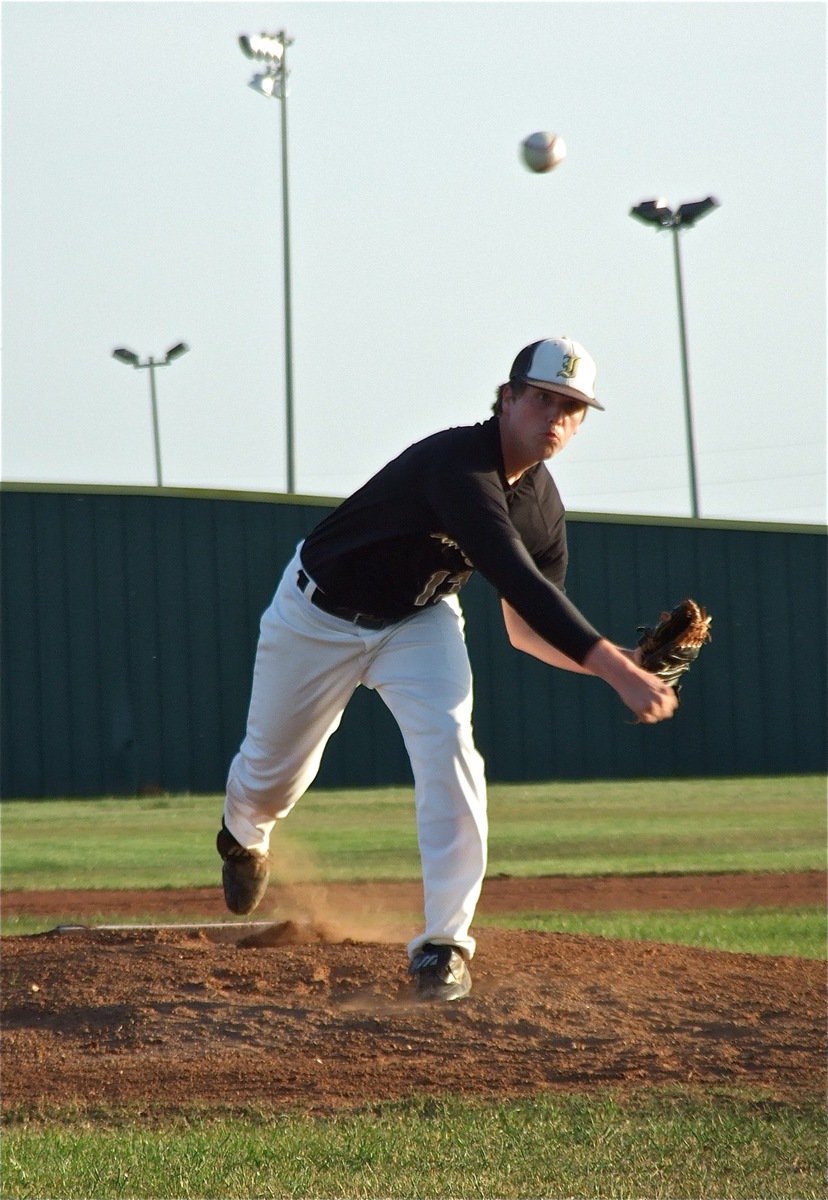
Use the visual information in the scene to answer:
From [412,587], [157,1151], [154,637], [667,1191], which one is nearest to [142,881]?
[412,587]

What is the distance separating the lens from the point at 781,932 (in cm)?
764

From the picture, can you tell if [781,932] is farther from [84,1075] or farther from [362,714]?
[362,714]

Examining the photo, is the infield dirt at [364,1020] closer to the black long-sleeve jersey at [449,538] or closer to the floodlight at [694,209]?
the black long-sleeve jersey at [449,538]

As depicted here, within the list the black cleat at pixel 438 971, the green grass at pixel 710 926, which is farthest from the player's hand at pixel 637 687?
the green grass at pixel 710 926

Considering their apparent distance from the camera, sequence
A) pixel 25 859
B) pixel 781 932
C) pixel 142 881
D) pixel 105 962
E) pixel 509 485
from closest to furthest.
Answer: pixel 509 485, pixel 105 962, pixel 781 932, pixel 142 881, pixel 25 859

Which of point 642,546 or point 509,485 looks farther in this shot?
point 642,546

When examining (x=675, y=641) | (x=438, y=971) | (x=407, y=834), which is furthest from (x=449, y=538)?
(x=407, y=834)

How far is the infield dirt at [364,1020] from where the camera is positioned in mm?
4152

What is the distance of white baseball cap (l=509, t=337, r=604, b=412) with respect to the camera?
441cm

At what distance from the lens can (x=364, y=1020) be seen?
4.65 meters

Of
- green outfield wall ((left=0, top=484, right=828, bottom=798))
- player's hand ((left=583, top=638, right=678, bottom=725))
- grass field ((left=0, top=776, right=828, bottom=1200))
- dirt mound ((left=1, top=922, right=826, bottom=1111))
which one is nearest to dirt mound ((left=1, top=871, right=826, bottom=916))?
dirt mound ((left=1, top=922, right=826, bottom=1111))

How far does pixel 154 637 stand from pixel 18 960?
45.6ft

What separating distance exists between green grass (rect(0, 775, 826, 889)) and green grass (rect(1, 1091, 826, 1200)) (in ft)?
8.76

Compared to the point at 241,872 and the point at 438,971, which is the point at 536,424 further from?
the point at 241,872
